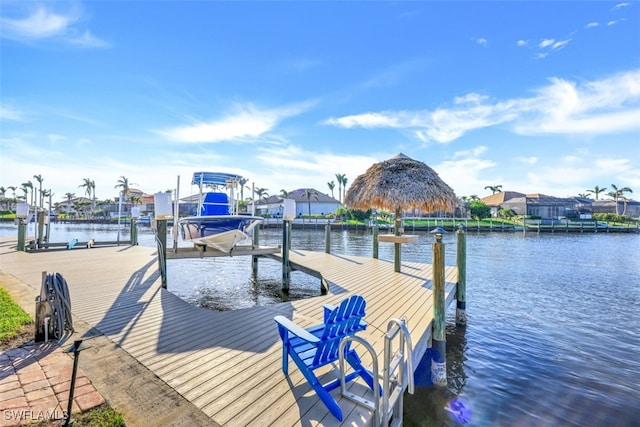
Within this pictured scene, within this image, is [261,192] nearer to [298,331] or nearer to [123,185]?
[123,185]

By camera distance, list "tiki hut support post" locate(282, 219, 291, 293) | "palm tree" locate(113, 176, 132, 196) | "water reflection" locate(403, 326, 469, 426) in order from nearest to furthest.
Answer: "water reflection" locate(403, 326, 469, 426) < "tiki hut support post" locate(282, 219, 291, 293) < "palm tree" locate(113, 176, 132, 196)

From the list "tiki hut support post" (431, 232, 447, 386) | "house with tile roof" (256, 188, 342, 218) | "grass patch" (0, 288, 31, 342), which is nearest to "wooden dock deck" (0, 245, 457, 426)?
"tiki hut support post" (431, 232, 447, 386)

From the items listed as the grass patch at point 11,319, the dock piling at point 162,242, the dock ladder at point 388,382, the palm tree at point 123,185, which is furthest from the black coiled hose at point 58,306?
the palm tree at point 123,185

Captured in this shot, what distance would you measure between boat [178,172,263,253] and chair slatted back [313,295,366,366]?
6.48m

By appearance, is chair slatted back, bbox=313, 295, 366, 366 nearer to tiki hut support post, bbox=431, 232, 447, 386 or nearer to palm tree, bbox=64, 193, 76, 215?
tiki hut support post, bbox=431, 232, 447, 386

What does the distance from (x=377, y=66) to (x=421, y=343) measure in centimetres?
1234

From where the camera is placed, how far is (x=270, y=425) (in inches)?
94.9

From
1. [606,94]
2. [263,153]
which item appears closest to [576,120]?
[606,94]

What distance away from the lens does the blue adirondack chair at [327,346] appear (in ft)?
8.66

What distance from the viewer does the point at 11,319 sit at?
183 inches

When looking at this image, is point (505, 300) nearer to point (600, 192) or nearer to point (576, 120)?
point (576, 120)

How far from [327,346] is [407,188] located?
7.08m

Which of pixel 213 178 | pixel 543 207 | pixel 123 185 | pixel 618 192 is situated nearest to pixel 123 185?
pixel 123 185

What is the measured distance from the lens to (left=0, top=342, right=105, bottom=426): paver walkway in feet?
8.18
